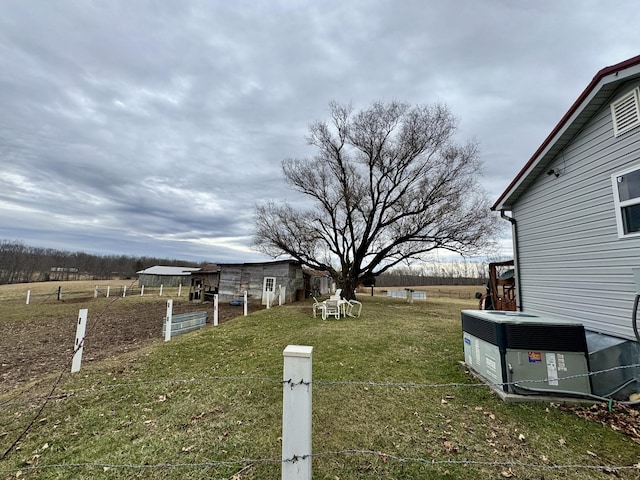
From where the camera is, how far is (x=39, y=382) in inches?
193

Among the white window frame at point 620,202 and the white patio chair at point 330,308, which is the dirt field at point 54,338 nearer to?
the white patio chair at point 330,308

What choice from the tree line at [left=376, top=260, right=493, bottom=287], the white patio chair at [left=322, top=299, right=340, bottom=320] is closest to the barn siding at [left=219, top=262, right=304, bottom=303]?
the white patio chair at [left=322, top=299, right=340, bottom=320]

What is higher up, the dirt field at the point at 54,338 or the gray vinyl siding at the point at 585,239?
the gray vinyl siding at the point at 585,239

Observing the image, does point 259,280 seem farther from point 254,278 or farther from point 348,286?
point 348,286

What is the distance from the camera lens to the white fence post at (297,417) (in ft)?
5.99

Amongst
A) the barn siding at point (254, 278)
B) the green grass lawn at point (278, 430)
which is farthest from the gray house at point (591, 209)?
the barn siding at point (254, 278)

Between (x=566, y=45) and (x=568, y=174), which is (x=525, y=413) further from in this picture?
(x=566, y=45)

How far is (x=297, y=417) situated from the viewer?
6.01ft

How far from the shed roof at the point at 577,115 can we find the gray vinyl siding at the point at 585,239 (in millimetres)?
142

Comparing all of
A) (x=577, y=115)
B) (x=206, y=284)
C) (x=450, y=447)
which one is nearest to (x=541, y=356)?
(x=450, y=447)

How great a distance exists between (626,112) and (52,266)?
82386mm

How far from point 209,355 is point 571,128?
30.1 ft

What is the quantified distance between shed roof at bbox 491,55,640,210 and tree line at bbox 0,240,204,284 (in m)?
68.3

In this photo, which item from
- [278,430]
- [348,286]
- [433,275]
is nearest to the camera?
[278,430]
